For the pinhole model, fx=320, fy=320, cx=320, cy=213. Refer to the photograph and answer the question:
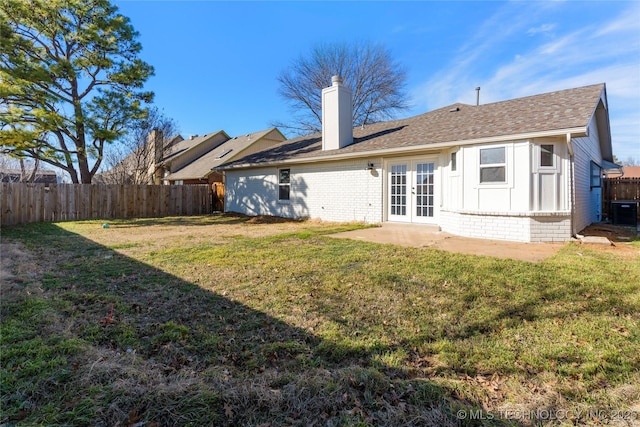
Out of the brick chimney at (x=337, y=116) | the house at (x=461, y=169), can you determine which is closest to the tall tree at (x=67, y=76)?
the house at (x=461, y=169)

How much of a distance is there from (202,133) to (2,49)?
1982 cm

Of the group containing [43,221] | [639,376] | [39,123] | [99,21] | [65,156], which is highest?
[99,21]

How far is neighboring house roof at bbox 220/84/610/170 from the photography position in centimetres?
742

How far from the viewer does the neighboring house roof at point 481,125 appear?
7.42 meters

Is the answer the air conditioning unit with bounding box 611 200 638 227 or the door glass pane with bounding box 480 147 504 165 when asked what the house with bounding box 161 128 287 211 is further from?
the air conditioning unit with bounding box 611 200 638 227

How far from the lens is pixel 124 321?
128 inches

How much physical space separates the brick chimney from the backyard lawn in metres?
8.13

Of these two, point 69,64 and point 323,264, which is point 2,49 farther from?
point 323,264

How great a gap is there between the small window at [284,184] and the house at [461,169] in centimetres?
4

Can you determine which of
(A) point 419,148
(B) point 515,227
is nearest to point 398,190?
(A) point 419,148

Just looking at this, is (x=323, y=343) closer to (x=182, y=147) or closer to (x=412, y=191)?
(x=412, y=191)

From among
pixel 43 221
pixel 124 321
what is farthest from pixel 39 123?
pixel 124 321

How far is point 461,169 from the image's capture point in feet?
27.8

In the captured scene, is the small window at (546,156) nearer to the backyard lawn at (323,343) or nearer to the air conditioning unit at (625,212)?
the backyard lawn at (323,343)
